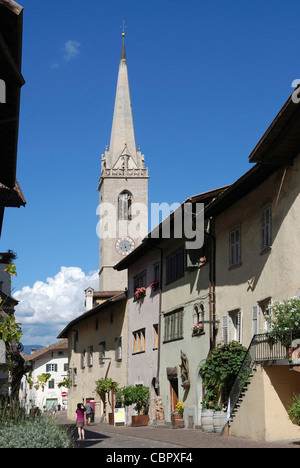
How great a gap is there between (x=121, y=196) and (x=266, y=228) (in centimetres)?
7804

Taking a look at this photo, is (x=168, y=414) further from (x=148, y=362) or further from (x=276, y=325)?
(x=276, y=325)

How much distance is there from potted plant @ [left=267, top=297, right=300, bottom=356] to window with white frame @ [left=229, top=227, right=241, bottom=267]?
16.1ft

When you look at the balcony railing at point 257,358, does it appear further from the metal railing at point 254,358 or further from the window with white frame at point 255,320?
the window with white frame at point 255,320

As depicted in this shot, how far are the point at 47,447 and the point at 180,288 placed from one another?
61.2ft

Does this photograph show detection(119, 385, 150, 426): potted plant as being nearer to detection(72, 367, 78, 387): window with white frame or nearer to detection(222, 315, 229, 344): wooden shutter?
detection(222, 315, 229, 344): wooden shutter

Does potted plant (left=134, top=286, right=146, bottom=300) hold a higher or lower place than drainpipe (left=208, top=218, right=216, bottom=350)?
higher

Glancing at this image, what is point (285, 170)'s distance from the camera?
20.9 metres

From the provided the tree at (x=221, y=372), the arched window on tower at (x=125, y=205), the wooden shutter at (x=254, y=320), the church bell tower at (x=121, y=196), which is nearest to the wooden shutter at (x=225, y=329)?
the tree at (x=221, y=372)

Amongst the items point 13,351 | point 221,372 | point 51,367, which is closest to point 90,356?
point 221,372

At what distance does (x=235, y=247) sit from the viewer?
25.0 meters

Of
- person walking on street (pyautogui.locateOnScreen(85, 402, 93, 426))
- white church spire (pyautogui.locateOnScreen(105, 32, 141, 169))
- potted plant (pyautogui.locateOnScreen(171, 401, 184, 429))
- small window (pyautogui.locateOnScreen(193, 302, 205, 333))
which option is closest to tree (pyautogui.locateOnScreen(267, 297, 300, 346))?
small window (pyautogui.locateOnScreen(193, 302, 205, 333))

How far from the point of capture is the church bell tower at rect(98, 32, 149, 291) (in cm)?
9688
